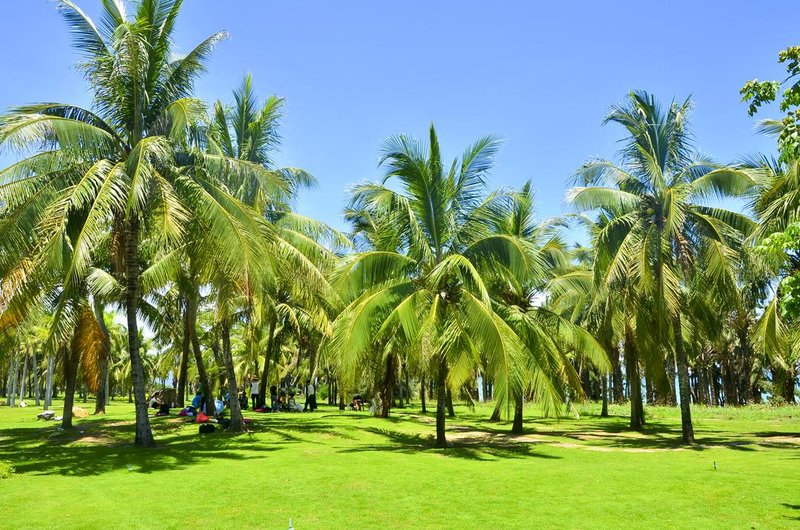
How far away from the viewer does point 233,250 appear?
13.7 meters

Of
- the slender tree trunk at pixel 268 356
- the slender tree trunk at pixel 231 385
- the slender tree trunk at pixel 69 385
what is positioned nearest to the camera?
the slender tree trunk at pixel 231 385

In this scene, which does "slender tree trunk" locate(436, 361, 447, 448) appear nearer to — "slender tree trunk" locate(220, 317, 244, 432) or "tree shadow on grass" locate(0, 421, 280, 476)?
"tree shadow on grass" locate(0, 421, 280, 476)

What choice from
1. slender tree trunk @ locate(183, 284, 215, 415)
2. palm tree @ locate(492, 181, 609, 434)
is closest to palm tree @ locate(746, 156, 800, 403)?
palm tree @ locate(492, 181, 609, 434)

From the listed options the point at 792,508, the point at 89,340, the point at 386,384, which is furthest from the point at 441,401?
the point at 89,340

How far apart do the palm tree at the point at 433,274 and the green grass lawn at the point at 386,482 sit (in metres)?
2.41

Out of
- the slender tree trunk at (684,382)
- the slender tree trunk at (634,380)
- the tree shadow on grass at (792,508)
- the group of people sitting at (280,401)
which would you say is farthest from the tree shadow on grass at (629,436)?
the group of people sitting at (280,401)

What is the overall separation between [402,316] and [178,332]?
17305 mm

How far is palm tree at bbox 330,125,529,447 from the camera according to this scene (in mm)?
15141

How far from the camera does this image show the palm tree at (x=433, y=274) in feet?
49.7

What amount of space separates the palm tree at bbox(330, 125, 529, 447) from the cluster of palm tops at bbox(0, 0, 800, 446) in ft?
0.17

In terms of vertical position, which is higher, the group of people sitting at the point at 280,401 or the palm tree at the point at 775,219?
the palm tree at the point at 775,219

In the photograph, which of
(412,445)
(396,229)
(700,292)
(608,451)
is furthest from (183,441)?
(700,292)

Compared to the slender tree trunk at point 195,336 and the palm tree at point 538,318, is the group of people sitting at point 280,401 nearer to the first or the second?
the slender tree trunk at point 195,336

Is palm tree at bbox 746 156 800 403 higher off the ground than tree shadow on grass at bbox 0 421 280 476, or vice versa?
palm tree at bbox 746 156 800 403
